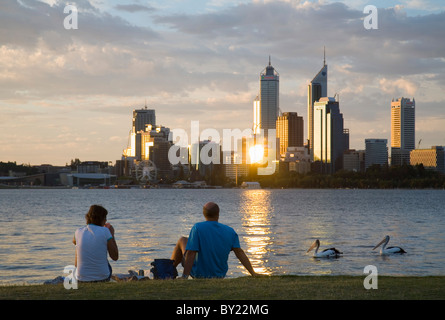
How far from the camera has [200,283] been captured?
12102 millimetres

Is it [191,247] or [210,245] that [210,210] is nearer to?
[210,245]

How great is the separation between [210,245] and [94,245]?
7.49ft

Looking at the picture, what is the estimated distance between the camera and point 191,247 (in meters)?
12.7

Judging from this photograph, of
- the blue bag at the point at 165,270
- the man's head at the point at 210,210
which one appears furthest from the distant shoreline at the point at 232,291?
the man's head at the point at 210,210

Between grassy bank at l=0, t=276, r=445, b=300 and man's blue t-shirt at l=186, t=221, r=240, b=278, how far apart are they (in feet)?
1.59

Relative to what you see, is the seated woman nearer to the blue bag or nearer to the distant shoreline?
the distant shoreline

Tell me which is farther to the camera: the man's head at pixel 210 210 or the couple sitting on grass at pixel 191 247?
the man's head at pixel 210 210

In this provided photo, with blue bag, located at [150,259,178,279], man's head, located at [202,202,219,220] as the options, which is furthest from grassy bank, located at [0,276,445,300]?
man's head, located at [202,202,219,220]

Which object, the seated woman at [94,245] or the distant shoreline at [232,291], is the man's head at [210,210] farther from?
the seated woman at [94,245]

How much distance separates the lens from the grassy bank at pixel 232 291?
1080 cm

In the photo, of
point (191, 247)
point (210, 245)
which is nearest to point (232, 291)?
point (210, 245)
